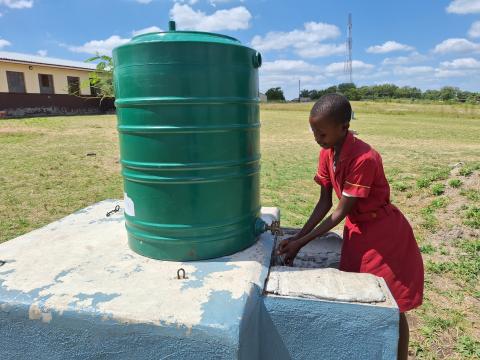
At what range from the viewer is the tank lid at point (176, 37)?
6.59 feet

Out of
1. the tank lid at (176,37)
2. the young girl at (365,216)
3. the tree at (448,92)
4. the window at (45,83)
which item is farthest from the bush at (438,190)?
the tree at (448,92)

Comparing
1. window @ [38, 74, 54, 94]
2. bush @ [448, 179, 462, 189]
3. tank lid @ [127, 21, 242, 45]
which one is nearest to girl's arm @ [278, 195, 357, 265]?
tank lid @ [127, 21, 242, 45]

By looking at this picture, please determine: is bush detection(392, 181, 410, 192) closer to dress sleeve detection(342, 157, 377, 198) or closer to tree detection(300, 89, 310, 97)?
dress sleeve detection(342, 157, 377, 198)

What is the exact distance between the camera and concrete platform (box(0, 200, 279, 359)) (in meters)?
1.72

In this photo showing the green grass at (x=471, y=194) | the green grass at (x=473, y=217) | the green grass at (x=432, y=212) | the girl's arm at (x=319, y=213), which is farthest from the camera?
the green grass at (x=471, y=194)

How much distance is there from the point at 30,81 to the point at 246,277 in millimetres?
26047

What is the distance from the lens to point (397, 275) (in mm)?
2148

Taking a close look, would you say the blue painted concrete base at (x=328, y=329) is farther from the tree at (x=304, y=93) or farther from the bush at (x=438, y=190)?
the tree at (x=304, y=93)

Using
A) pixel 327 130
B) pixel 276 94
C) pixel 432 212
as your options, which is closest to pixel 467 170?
pixel 432 212

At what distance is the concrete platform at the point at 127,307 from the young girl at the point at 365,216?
50cm

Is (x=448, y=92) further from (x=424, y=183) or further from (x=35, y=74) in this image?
(x=424, y=183)

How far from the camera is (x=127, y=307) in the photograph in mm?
1795

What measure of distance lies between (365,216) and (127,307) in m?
1.30

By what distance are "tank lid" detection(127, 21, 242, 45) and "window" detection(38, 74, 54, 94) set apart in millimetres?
25972
